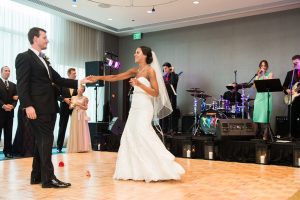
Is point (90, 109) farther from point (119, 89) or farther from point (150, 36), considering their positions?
point (150, 36)

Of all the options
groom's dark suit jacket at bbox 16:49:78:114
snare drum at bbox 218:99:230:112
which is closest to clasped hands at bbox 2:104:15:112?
groom's dark suit jacket at bbox 16:49:78:114

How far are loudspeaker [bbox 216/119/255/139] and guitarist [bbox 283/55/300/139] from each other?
3.11ft

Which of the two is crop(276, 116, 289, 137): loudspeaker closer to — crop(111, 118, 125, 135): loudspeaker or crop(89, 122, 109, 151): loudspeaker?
crop(111, 118, 125, 135): loudspeaker

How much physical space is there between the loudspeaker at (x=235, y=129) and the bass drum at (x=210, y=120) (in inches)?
30.4

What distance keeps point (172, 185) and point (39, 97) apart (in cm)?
179

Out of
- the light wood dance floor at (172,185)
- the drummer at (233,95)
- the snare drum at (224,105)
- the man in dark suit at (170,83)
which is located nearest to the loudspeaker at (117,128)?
the man in dark suit at (170,83)

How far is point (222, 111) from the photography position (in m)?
7.87

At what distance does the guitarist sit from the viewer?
6.53 metres

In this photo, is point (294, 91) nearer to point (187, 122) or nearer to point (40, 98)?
point (187, 122)

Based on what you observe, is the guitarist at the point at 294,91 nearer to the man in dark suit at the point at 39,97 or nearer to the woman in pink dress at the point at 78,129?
the woman in pink dress at the point at 78,129

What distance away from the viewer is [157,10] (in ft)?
28.0

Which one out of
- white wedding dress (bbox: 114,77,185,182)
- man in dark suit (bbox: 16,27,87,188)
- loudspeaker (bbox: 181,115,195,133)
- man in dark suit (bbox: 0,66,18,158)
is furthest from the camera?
loudspeaker (bbox: 181,115,195,133)

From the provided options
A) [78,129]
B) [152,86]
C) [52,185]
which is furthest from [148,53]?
[78,129]

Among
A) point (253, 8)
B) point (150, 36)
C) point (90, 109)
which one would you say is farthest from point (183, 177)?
point (150, 36)
